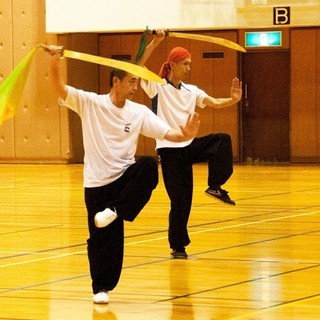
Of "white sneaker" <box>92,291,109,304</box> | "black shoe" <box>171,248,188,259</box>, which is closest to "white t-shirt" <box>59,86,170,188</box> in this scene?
"white sneaker" <box>92,291,109,304</box>

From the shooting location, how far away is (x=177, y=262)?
1138 cm

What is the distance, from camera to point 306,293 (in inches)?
366

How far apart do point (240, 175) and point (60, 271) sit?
44.4ft

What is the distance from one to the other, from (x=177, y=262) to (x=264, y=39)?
54.5ft

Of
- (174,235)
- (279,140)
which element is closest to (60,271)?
(174,235)

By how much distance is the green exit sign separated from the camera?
2714cm

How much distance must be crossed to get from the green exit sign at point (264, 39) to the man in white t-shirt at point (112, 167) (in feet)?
60.9

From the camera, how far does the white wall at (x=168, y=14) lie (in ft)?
79.0

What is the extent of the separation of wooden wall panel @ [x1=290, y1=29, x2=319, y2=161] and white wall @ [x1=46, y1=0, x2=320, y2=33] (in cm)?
311

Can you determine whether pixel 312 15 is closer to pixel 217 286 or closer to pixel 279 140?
pixel 279 140

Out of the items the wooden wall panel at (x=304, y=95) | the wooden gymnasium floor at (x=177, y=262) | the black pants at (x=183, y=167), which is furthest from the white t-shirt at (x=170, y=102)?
the wooden wall panel at (x=304, y=95)

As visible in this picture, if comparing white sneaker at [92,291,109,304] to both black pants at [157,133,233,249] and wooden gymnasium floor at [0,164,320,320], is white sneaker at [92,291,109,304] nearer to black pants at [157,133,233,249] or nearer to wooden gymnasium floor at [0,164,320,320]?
wooden gymnasium floor at [0,164,320,320]

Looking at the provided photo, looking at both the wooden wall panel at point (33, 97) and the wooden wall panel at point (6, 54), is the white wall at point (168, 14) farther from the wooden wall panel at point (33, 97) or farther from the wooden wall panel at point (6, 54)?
the wooden wall panel at point (6, 54)

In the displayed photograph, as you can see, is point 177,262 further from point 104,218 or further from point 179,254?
point 104,218
